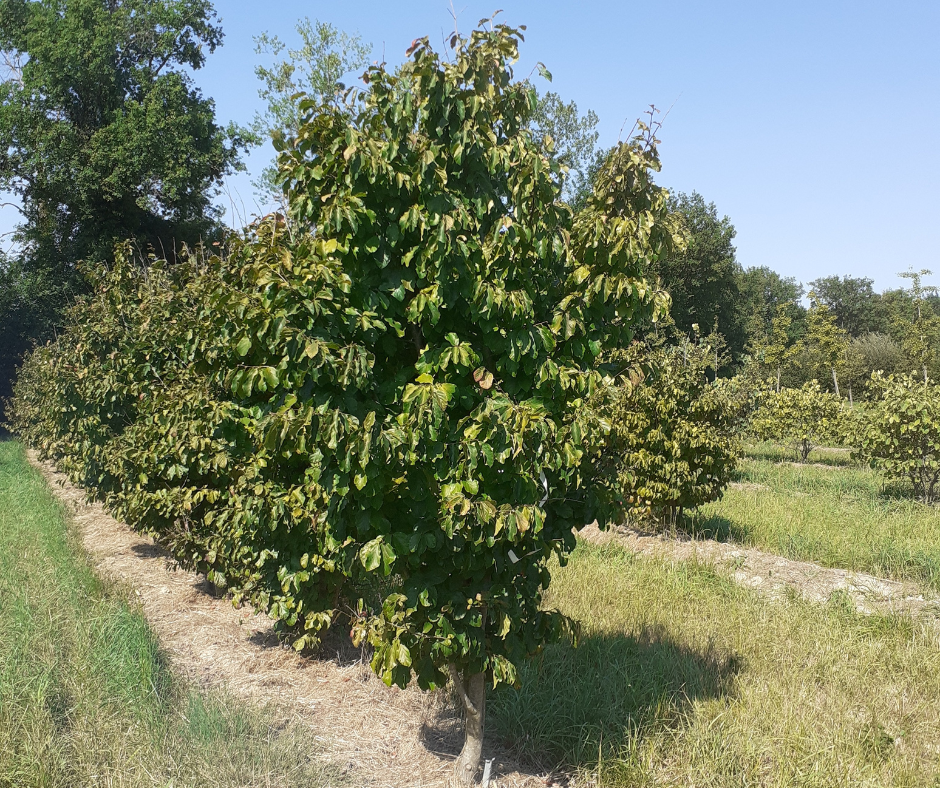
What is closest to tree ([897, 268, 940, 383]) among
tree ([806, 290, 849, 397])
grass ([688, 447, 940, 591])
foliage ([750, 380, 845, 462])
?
tree ([806, 290, 849, 397])

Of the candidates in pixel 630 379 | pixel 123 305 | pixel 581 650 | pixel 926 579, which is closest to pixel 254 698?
pixel 581 650

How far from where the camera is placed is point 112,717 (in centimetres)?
425

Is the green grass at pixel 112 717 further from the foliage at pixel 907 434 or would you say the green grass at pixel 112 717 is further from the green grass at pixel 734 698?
the foliage at pixel 907 434

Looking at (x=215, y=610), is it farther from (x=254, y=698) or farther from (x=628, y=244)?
(x=628, y=244)

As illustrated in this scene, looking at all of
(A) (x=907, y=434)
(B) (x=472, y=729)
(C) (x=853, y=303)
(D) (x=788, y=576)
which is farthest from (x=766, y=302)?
(B) (x=472, y=729)

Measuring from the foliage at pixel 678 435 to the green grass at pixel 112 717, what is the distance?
6287mm

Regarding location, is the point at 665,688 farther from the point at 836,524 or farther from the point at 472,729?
the point at 836,524

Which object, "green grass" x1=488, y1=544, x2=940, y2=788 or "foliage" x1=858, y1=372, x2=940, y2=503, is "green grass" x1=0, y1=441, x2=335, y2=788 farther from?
"foliage" x1=858, y1=372, x2=940, y2=503

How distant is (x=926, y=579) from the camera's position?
790 centimetres

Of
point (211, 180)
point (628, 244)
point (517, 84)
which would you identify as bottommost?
point (628, 244)

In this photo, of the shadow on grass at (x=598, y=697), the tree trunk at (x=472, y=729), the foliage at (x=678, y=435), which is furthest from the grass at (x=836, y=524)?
the tree trunk at (x=472, y=729)

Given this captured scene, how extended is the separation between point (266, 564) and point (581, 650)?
8.41 ft

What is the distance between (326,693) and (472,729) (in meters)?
1.75

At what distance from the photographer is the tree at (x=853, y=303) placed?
70.1 meters
